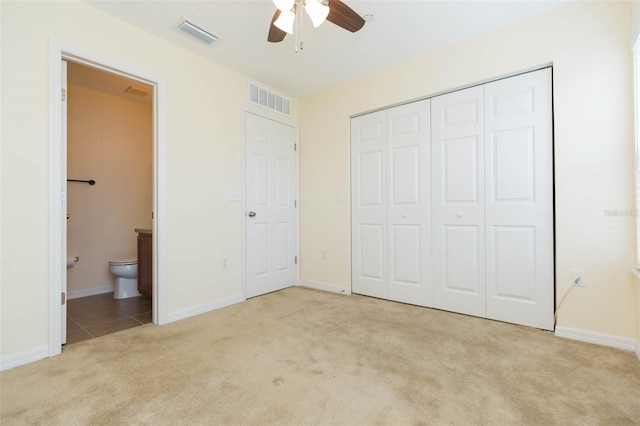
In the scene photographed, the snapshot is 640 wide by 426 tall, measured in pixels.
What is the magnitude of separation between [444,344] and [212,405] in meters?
1.57

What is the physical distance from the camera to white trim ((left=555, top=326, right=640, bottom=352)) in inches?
79.4

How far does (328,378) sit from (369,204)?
210 centimetres

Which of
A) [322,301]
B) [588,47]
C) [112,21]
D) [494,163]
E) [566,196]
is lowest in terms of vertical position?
[322,301]

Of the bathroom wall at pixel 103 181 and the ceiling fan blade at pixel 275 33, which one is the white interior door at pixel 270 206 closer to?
the ceiling fan blade at pixel 275 33

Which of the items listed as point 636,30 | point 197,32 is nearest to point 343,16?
point 197,32

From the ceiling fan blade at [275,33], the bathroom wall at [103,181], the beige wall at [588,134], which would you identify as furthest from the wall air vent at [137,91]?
the beige wall at [588,134]

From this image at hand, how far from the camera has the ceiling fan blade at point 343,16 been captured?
A: 181 centimetres

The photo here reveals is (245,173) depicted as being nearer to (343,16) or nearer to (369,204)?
(369,204)

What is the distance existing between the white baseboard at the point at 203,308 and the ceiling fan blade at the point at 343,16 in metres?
2.67

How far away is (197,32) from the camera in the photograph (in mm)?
2533

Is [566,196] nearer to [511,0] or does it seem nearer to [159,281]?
[511,0]

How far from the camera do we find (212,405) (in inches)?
57.0

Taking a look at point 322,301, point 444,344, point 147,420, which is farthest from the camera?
point 322,301

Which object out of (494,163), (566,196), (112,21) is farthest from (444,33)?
(112,21)
